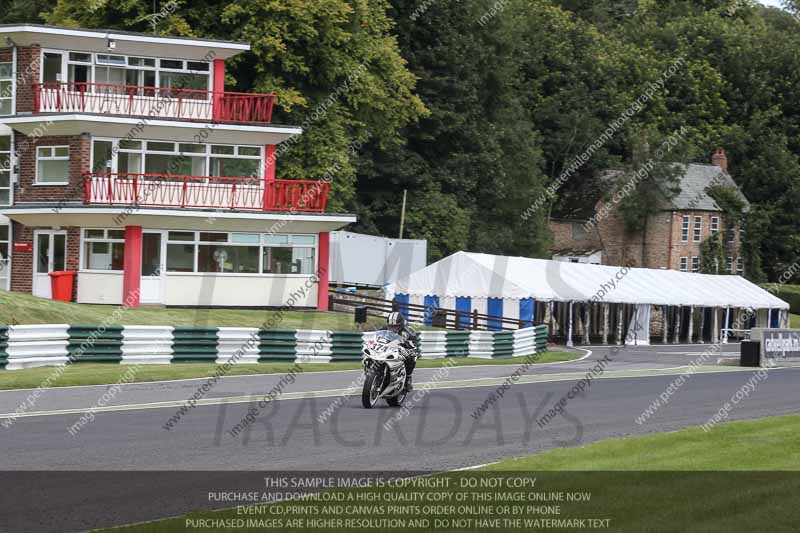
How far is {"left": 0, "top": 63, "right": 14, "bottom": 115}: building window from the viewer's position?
138 feet

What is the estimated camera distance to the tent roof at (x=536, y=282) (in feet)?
164

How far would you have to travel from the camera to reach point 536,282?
50969 millimetres

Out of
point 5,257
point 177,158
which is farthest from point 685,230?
point 5,257

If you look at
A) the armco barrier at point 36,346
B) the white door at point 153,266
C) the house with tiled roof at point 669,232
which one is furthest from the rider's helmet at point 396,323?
the house with tiled roof at point 669,232

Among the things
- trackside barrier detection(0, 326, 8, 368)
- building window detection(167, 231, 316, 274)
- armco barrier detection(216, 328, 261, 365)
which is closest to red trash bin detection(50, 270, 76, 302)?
building window detection(167, 231, 316, 274)


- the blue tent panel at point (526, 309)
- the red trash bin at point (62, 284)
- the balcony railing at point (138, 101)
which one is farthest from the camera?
the blue tent panel at point (526, 309)

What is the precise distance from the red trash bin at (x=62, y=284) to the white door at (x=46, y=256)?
63 centimetres

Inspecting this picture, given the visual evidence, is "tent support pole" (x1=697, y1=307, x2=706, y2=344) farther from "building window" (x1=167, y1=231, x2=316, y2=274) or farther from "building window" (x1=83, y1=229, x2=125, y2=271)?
"building window" (x1=83, y1=229, x2=125, y2=271)

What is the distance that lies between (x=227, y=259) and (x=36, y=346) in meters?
16.6

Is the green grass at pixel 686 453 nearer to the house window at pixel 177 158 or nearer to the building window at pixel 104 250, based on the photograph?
the building window at pixel 104 250

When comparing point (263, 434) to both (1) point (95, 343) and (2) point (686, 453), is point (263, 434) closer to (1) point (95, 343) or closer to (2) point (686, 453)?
(2) point (686, 453)

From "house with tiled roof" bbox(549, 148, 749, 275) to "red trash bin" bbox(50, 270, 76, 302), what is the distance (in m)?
48.4

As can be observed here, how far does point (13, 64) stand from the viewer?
41781mm
